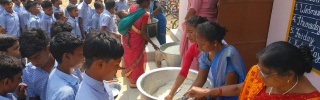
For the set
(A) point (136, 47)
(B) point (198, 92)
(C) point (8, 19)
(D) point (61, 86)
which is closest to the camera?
(D) point (61, 86)

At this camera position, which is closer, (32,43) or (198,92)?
(198,92)

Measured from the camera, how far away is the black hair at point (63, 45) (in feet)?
5.78

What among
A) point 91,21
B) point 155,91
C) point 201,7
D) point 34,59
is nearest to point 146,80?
point 155,91

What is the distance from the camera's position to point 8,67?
5.38 feet

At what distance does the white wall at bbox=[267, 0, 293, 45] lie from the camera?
307cm

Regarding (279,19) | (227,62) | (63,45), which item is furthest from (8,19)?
(279,19)

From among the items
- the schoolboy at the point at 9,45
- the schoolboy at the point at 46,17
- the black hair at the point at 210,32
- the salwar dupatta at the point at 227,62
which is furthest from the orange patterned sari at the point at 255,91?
the schoolboy at the point at 46,17

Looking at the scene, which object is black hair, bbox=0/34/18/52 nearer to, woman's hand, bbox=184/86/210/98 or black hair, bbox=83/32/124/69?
black hair, bbox=83/32/124/69

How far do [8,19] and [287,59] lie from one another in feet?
14.6

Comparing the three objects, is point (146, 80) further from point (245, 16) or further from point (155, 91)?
point (245, 16)

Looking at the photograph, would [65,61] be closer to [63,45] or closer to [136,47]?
[63,45]

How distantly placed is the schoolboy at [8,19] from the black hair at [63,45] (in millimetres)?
3157

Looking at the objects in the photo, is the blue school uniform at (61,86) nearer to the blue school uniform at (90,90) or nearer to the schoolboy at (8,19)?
the blue school uniform at (90,90)

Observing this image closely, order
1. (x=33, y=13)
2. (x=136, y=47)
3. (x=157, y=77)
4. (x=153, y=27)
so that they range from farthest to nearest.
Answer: (x=153, y=27)
(x=33, y=13)
(x=136, y=47)
(x=157, y=77)
